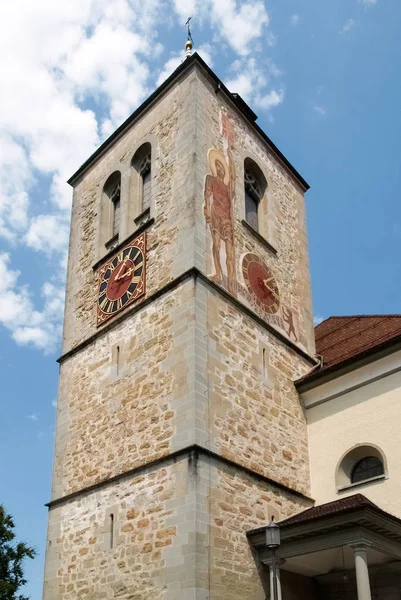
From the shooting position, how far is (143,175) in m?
15.8

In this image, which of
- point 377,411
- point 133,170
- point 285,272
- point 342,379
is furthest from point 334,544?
point 133,170

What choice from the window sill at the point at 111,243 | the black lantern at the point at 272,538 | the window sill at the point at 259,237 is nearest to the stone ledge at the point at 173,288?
the window sill at the point at 259,237

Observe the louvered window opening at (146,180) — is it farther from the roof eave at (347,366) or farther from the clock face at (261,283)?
the roof eave at (347,366)

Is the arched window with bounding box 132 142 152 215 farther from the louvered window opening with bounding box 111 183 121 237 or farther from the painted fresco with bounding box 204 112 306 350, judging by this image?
the painted fresco with bounding box 204 112 306 350

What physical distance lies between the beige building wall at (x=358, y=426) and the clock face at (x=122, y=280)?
4035mm

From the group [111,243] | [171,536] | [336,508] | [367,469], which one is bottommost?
[171,536]

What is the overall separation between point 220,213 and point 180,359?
347 cm

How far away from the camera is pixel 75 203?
17641mm

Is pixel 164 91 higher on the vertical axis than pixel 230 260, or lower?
higher

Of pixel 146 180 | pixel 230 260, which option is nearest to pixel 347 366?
pixel 230 260

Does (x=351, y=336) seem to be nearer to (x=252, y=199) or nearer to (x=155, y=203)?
(x=252, y=199)

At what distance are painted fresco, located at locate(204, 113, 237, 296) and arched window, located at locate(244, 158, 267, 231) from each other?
0.98 m

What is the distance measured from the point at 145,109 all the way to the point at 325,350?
269 inches

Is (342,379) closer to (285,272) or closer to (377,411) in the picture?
(377,411)
